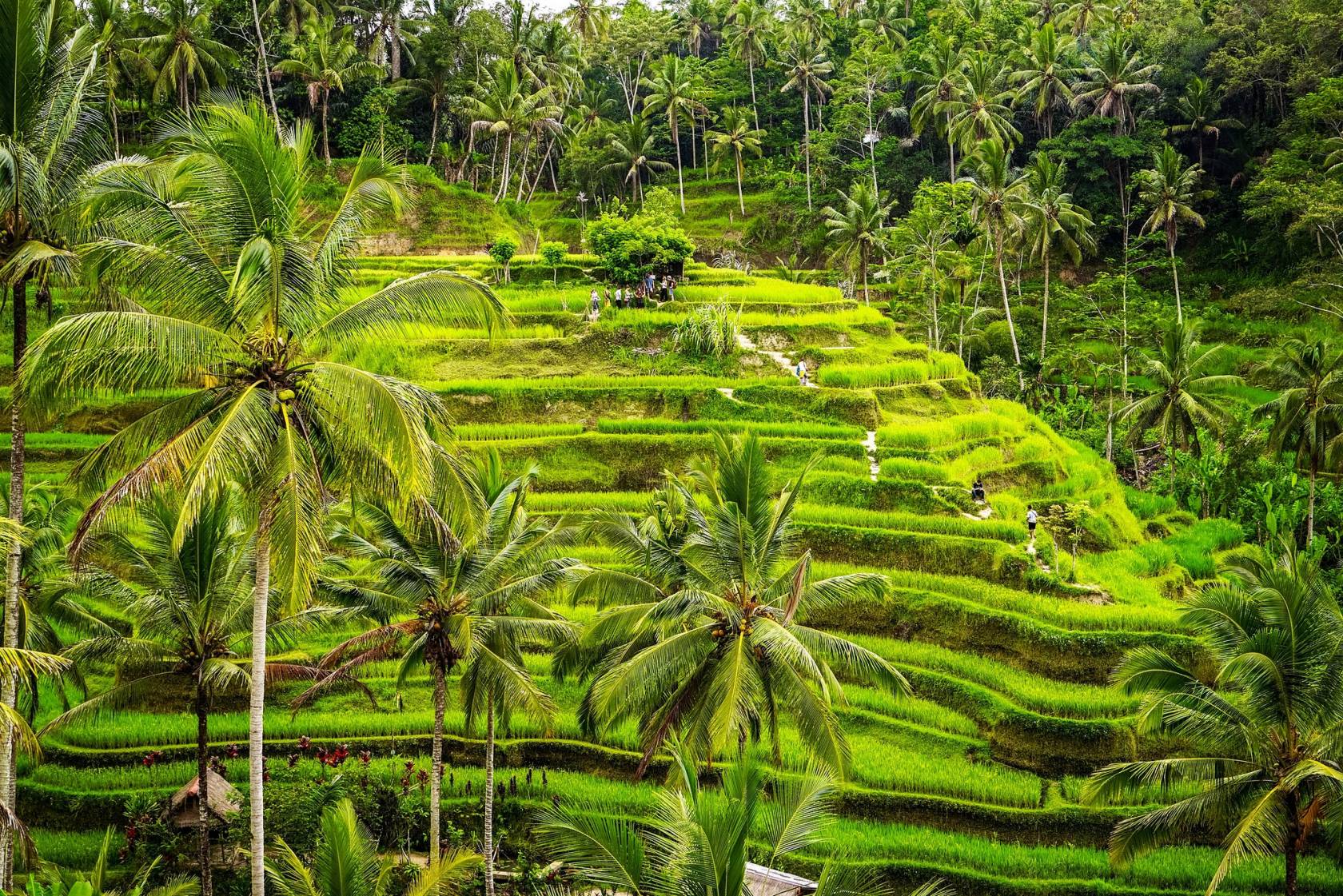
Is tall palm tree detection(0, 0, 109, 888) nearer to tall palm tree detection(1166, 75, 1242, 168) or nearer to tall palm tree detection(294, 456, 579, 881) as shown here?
tall palm tree detection(294, 456, 579, 881)

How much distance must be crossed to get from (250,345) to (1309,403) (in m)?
28.6

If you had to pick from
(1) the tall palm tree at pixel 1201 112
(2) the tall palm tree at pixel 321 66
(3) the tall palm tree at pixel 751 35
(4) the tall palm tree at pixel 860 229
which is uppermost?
(3) the tall palm tree at pixel 751 35

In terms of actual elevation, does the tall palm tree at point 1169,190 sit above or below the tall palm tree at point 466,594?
above

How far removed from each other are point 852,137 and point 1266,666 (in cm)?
4446

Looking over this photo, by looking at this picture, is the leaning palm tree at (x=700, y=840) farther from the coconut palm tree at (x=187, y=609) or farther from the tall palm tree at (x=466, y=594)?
the coconut palm tree at (x=187, y=609)

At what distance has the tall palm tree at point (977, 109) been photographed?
1874 inches

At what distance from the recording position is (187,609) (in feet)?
50.0

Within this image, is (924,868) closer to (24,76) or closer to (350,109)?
(24,76)

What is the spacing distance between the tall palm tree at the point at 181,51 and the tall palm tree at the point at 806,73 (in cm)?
2530

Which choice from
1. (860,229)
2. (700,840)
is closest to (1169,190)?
(860,229)

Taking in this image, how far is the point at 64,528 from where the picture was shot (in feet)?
70.0

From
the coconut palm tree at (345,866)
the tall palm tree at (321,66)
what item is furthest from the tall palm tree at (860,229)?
the coconut palm tree at (345,866)

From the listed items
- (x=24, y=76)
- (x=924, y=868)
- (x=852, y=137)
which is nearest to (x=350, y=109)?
(x=852, y=137)

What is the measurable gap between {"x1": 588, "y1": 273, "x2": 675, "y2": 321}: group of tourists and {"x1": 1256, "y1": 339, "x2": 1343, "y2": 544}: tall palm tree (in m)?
18.0
